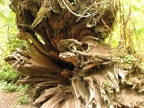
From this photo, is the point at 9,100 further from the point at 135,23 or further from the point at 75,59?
the point at 135,23

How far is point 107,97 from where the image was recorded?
280 centimetres

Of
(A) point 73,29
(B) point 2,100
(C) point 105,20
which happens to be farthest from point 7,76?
(C) point 105,20

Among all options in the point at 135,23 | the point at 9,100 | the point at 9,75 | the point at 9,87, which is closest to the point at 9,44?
the point at 9,75

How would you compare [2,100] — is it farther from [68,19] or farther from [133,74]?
[133,74]

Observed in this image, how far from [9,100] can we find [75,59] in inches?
65.9

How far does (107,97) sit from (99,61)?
0.51m

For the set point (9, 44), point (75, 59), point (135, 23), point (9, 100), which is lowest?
point (9, 100)

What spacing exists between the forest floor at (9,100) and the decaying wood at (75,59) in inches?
12.1

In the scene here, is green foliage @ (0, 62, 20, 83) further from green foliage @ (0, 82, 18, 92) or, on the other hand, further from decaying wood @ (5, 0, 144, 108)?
decaying wood @ (5, 0, 144, 108)

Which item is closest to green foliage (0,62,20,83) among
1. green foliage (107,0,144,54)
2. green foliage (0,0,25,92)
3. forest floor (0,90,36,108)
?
green foliage (0,0,25,92)

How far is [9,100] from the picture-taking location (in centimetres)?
393

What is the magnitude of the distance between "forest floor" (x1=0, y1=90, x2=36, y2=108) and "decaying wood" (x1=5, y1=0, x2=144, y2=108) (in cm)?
31

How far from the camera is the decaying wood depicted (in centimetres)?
291

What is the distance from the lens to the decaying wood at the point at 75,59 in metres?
2.91
